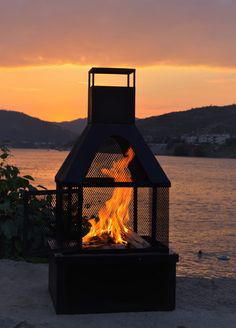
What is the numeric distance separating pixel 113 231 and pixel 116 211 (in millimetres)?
308

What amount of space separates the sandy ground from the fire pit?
213 millimetres

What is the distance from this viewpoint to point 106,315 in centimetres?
748

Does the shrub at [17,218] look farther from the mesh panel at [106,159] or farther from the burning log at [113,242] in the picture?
the mesh panel at [106,159]

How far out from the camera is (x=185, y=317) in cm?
750

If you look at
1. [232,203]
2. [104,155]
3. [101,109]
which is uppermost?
[101,109]

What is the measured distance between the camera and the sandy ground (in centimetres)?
713

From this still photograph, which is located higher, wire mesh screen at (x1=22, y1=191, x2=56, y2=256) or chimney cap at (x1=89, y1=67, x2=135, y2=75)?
chimney cap at (x1=89, y1=67, x2=135, y2=75)

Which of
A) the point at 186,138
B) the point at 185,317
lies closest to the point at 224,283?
the point at 185,317

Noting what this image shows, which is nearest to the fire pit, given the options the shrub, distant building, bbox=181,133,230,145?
the shrub

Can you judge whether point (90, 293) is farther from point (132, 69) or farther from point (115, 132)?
point (132, 69)

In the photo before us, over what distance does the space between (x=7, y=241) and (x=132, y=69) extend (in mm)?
4900

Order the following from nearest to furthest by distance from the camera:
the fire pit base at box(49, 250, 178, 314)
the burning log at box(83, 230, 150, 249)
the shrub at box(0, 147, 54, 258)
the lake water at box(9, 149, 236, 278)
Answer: the fire pit base at box(49, 250, 178, 314), the burning log at box(83, 230, 150, 249), the shrub at box(0, 147, 54, 258), the lake water at box(9, 149, 236, 278)

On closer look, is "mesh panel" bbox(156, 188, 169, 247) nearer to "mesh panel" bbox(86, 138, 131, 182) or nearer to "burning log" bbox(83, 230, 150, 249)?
"burning log" bbox(83, 230, 150, 249)

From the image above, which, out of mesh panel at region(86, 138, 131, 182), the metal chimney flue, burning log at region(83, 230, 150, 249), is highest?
the metal chimney flue
